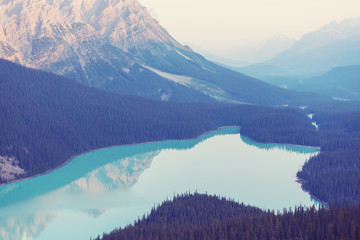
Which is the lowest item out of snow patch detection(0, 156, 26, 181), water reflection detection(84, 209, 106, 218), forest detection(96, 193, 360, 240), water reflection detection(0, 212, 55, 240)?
water reflection detection(0, 212, 55, 240)

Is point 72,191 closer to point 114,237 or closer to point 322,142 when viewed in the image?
point 114,237

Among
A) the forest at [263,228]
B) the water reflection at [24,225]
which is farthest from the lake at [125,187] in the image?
the forest at [263,228]

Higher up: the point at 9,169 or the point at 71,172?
the point at 9,169

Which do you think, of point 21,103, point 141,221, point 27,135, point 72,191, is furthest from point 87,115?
point 141,221

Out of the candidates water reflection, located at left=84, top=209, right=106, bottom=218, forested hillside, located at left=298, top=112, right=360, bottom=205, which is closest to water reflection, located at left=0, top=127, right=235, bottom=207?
water reflection, located at left=84, top=209, right=106, bottom=218

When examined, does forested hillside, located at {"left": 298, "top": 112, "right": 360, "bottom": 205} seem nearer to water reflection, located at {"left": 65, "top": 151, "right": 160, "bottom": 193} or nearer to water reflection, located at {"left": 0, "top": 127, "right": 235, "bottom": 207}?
water reflection, located at {"left": 65, "top": 151, "right": 160, "bottom": 193}

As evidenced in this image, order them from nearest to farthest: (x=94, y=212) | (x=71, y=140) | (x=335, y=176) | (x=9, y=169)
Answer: (x=94, y=212) < (x=335, y=176) < (x=9, y=169) < (x=71, y=140)

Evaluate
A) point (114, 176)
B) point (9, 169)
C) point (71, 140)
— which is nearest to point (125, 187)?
point (114, 176)

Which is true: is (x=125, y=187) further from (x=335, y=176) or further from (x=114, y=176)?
(x=335, y=176)
